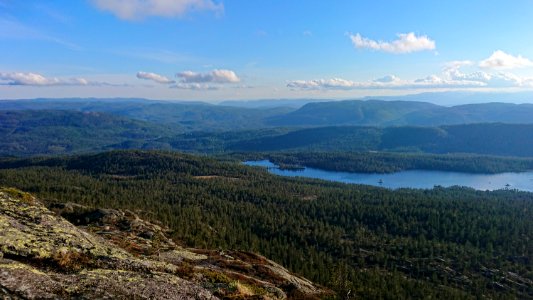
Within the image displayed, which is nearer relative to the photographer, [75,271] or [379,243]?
[75,271]

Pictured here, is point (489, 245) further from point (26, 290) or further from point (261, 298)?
point (26, 290)

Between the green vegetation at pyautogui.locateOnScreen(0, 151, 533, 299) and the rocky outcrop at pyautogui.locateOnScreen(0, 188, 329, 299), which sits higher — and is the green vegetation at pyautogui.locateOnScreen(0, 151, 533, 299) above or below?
below

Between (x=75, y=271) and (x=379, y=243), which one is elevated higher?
(x=75, y=271)

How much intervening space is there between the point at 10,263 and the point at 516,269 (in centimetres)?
15831

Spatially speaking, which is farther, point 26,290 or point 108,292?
point 108,292

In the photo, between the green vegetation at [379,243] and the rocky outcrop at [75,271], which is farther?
the green vegetation at [379,243]

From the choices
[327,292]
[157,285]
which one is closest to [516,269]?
[327,292]

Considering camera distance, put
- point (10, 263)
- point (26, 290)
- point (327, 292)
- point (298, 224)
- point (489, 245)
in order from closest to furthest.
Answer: point (26, 290) < point (10, 263) < point (327, 292) < point (489, 245) < point (298, 224)

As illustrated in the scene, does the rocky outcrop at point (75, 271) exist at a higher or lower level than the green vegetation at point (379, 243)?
higher

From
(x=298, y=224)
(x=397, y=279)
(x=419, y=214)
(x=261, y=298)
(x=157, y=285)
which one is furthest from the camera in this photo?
(x=419, y=214)

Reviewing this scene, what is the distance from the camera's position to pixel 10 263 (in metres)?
28.8

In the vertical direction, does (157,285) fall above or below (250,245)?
above

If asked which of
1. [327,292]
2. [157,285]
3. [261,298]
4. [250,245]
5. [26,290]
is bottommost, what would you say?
[250,245]

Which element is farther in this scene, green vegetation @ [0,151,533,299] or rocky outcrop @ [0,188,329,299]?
green vegetation @ [0,151,533,299]
